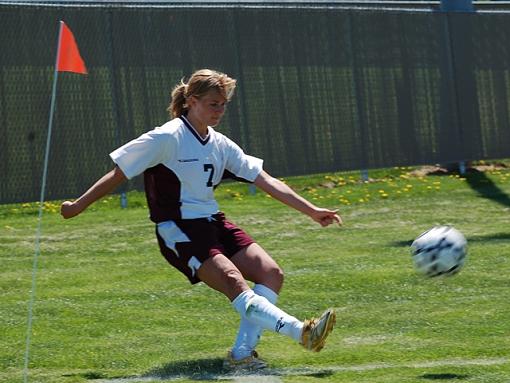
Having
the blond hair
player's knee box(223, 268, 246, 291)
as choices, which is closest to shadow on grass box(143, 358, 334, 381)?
player's knee box(223, 268, 246, 291)

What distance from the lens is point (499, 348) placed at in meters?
7.90

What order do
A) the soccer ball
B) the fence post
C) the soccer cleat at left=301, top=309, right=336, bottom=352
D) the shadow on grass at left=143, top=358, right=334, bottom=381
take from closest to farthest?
the soccer cleat at left=301, top=309, right=336, bottom=352 < the shadow on grass at left=143, top=358, right=334, bottom=381 < the soccer ball < the fence post

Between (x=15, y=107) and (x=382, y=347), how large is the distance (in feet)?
25.6

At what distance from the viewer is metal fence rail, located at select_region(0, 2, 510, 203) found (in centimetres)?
1496

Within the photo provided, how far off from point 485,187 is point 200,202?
10.2 metres

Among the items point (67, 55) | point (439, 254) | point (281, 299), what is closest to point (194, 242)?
point (67, 55)

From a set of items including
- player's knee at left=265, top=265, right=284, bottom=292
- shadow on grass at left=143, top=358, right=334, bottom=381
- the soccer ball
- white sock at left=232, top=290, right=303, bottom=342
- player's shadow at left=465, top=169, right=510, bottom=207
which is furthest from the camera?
player's shadow at left=465, top=169, right=510, bottom=207

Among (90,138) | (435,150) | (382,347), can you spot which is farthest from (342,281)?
(435,150)

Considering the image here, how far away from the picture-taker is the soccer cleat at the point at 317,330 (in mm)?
7051

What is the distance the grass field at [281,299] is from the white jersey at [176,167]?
0.93 meters

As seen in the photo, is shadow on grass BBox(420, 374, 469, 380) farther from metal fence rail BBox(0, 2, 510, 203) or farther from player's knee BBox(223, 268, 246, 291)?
metal fence rail BBox(0, 2, 510, 203)

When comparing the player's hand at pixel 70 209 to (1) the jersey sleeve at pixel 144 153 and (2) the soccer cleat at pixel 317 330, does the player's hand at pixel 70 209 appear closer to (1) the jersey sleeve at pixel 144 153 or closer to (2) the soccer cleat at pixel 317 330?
(1) the jersey sleeve at pixel 144 153

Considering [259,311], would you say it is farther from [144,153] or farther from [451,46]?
[451,46]

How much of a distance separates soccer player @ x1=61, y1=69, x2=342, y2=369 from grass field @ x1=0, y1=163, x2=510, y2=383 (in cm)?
45
